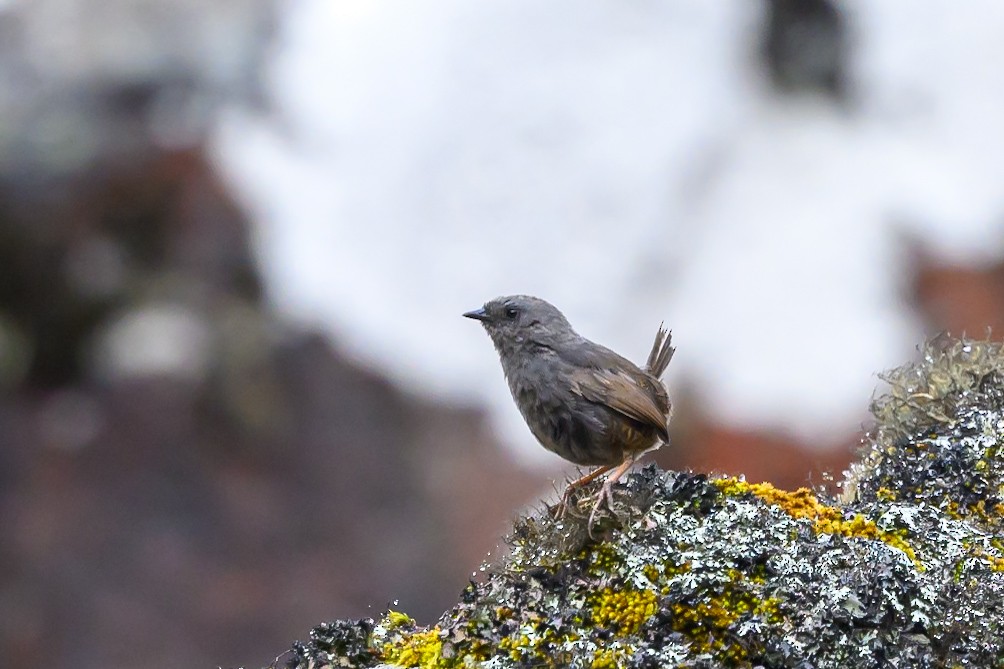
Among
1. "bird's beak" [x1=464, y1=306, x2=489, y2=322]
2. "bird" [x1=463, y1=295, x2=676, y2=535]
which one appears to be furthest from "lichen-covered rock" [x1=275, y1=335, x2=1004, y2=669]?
"bird's beak" [x1=464, y1=306, x2=489, y2=322]

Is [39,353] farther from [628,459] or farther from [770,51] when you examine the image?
Result: [770,51]

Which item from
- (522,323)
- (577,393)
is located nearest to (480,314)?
(522,323)

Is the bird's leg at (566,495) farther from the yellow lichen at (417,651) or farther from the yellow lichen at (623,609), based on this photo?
the yellow lichen at (417,651)

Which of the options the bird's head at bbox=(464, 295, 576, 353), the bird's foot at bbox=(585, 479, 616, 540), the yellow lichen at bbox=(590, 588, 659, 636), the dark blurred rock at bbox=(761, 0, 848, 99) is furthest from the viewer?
the dark blurred rock at bbox=(761, 0, 848, 99)

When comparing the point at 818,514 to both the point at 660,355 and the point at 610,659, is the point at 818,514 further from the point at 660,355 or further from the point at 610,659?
the point at 660,355

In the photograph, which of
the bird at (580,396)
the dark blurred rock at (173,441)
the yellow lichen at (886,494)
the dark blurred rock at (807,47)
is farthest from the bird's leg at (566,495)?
the dark blurred rock at (807,47)

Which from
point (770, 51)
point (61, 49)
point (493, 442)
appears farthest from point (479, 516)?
point (770, 51)

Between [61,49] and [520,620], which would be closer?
[520,620]

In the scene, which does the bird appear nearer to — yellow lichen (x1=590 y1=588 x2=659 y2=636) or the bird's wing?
the bird's wing
